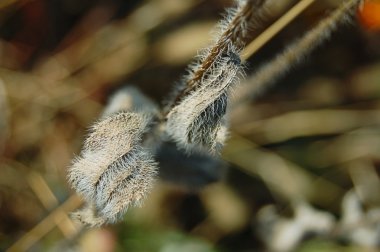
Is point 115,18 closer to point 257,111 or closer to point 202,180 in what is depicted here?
point 257,111

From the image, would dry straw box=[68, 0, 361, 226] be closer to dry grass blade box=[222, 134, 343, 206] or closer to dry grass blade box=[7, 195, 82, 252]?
dry grass blade box=[7, 195, 82, 252]

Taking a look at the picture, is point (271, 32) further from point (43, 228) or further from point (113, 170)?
point (43, 228)

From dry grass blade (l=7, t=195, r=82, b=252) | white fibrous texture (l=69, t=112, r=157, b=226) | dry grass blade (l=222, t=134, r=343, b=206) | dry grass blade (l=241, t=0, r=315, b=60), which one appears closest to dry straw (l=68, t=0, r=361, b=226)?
white fibrous texture (l=69, t=112, r=157, b=226)

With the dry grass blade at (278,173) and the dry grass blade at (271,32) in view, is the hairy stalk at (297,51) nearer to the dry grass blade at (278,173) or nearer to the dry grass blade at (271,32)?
the dry grass blade at (271,32)

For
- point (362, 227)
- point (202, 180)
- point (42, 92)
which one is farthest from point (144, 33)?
point (362, 227)

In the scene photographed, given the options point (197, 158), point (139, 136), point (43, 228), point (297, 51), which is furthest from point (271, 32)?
point (43, 228)

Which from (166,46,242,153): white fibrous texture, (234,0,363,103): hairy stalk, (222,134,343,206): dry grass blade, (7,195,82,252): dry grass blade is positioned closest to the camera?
(166,46,242,153): white fibrous texture
